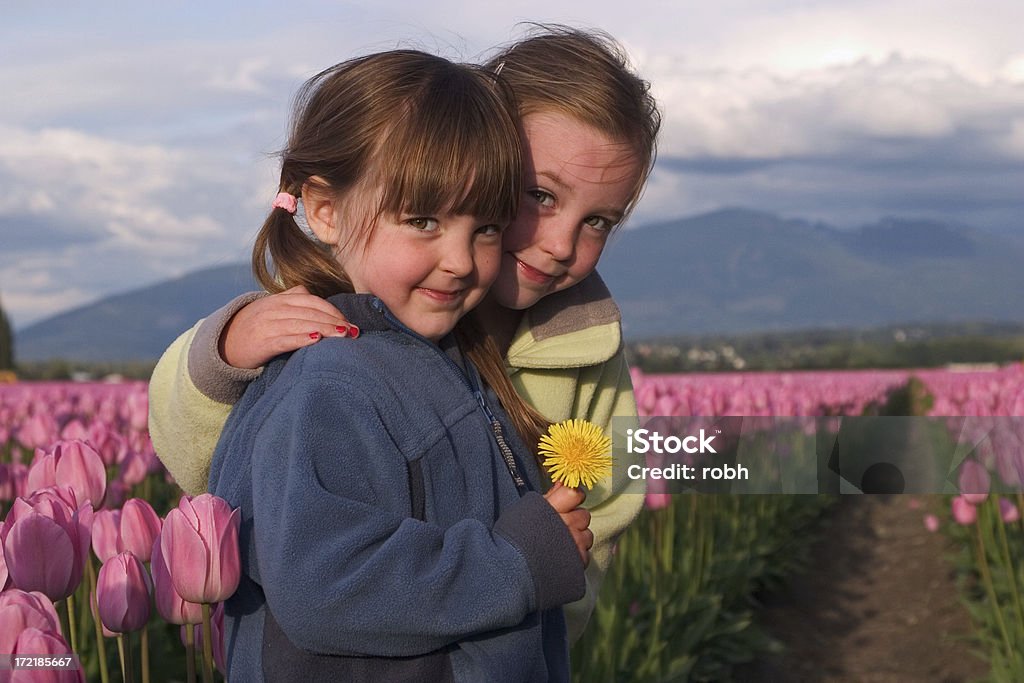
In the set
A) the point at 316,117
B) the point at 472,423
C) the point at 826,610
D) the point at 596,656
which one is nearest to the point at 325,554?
the point at 472,423

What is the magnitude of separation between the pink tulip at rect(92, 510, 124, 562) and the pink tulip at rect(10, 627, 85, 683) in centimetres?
40

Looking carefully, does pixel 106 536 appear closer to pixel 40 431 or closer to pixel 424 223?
pixel 424 223

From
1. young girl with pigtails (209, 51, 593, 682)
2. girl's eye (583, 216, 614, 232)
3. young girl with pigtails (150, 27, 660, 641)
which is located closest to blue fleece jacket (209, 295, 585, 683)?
young girl with pigtails (209, 51, 593, 682)

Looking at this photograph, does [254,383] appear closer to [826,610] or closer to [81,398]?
[826,610]

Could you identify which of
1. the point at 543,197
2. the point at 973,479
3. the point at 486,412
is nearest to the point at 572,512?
the point at 486,412

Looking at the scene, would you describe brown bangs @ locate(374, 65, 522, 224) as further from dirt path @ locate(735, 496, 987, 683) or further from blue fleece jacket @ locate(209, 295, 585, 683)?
dirt path @ locate(735, 496, 987, 683)

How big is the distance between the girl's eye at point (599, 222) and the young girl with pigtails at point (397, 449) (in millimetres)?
294

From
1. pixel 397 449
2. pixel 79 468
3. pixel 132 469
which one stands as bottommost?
pixel 132 469

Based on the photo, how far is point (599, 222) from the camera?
2.09 meters

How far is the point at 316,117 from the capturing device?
6.16 feet

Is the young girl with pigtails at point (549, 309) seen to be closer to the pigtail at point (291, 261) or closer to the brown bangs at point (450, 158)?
the pigtail at point (291, 261)

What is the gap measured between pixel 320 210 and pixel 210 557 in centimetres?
64

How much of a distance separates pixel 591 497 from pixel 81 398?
21.5 feet

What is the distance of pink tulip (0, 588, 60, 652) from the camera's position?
136 cm
